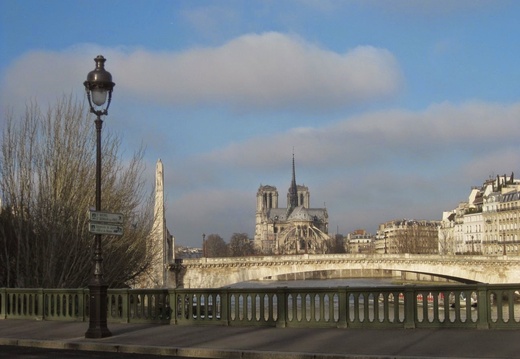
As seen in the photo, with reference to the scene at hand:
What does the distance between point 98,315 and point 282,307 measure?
3923 mm

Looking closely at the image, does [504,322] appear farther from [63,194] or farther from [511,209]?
[511,209]

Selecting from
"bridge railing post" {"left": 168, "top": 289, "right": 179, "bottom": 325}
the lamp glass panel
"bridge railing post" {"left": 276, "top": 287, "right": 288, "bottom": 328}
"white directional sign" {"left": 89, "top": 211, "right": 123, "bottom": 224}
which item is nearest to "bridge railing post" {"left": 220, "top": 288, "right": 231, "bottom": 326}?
"bridge railing post" {"left": 276, "top": 287, "right": 288, "bottom": 328}

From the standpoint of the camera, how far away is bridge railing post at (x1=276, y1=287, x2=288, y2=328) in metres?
18.7

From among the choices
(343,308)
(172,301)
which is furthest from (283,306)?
(172,301)

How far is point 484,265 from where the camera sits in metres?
80.3

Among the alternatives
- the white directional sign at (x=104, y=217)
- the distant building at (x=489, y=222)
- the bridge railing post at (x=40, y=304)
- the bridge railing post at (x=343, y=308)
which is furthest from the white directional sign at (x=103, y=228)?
the distant building at (x=489, y=222)

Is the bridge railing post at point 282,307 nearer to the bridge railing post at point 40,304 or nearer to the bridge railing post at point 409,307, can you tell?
the bridge railing post at point 409,307

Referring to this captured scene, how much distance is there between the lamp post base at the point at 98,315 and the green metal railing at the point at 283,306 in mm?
2637

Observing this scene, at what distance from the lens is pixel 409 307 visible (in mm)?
17297

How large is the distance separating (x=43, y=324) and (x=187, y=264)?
175 ft

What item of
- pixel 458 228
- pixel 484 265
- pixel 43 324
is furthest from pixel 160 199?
pixel 458 228

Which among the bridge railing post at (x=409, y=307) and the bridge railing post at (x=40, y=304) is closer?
the bridge railing post at (x=409, y=307)

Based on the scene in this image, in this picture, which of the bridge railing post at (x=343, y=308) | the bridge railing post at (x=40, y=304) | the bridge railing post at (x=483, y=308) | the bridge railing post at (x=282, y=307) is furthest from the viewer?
the bridge railing post at (x=40, y=304)

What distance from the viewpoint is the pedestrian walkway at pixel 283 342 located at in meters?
13.9
